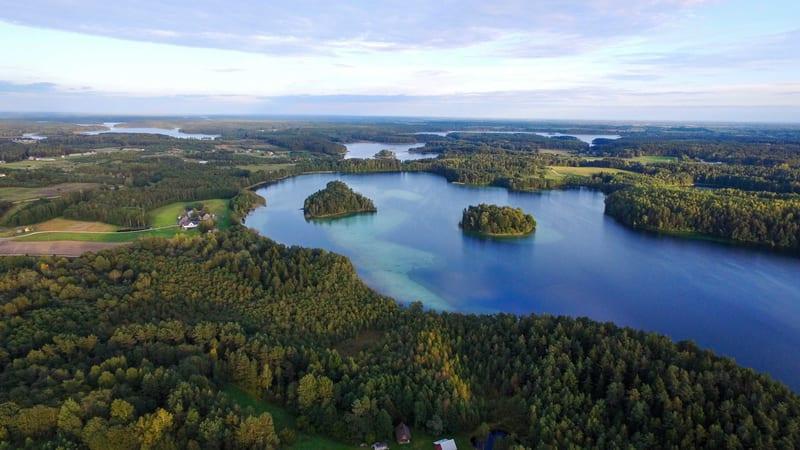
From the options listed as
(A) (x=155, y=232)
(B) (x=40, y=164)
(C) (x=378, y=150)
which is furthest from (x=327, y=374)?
(C) (x=378, y=150)

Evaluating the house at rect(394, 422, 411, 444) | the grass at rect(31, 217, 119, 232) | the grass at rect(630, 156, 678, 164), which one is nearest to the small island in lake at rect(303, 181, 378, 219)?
the grass at rect(31, 217, 119, 232)

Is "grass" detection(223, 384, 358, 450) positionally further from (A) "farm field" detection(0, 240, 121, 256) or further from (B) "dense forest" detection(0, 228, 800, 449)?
(A) "farm field" detection(0, 240, 121, 256)

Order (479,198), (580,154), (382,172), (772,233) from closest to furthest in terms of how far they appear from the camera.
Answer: (772,233) < (479,198) < (382,172) < (580,154)

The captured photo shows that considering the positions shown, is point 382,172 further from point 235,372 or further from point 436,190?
point 235,372

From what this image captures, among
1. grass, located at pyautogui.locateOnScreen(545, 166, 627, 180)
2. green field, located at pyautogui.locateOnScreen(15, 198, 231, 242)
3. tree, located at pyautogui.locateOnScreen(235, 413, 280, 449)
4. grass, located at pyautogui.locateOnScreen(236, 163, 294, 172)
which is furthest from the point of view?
grass, located at pyautogui.locateOnScreen(236, 163, 294, 172)

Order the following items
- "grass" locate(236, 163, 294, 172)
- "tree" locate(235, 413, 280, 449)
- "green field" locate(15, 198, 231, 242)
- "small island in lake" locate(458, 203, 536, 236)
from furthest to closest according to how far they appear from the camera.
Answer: "grass" locate(236, 163, 294, 172) → "small island in lake" locate(458, 203, 536, 236) → "green field" locate(15, 198, 231, 242) → "tree" locate(235, 413, 280, 449)

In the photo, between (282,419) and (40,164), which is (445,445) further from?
(40,164)

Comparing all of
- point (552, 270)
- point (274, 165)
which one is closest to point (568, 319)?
point (552, 270)

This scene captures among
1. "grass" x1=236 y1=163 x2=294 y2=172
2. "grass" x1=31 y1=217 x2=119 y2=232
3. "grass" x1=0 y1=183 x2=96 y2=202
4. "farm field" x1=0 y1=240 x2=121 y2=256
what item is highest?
"grass" x1=236 y1=163 x2=294 y2=172
